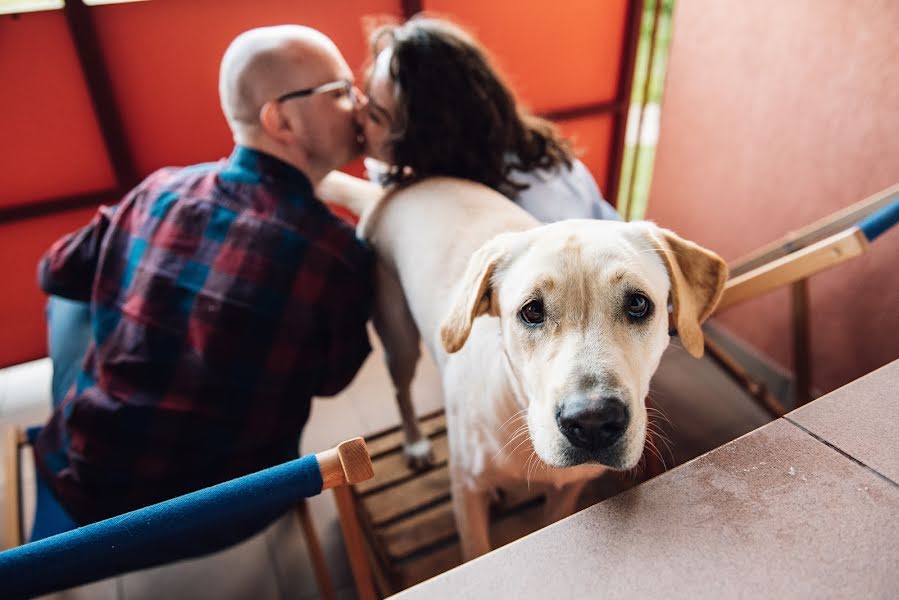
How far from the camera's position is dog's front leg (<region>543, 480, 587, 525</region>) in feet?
5.33

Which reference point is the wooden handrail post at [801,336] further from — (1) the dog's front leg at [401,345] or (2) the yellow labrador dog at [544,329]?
(1) the dog's front leg at [401,345]

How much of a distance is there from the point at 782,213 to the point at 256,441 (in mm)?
2287

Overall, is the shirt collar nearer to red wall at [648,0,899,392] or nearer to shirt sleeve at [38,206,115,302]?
shirt sleeve at [38,206,115,302]

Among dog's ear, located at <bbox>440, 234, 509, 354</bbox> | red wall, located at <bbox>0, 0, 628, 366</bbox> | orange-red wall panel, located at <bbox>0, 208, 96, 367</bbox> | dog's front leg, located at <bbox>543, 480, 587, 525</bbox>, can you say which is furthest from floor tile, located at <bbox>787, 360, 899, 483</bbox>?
orange-red wall panel, located at <bbox>0, 208, 96, 367</bbox>

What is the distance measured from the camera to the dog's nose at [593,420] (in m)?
0.94

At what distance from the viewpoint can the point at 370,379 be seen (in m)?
2.86

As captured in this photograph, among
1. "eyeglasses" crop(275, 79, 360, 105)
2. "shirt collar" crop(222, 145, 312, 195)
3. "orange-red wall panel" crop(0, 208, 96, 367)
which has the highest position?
"eyeglasses" crop(275, 79, 360, 105)

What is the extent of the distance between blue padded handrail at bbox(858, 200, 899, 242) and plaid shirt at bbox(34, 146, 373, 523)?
1.38 metres

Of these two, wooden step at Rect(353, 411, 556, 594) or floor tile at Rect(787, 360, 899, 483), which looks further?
wooden step at Rect(353, 411, 556, 594)

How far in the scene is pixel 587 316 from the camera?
1.07 m

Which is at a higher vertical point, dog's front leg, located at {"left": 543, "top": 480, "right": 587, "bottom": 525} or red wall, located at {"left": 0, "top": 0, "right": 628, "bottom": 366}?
red wall, located at {"left": 0, "top": 0, "right": 628, "bottom": 366}

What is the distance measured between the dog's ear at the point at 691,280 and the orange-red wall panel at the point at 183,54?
2.07 metres

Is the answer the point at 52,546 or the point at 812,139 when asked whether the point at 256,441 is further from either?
the point at 812,139

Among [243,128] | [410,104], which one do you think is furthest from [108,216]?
[410,104]
